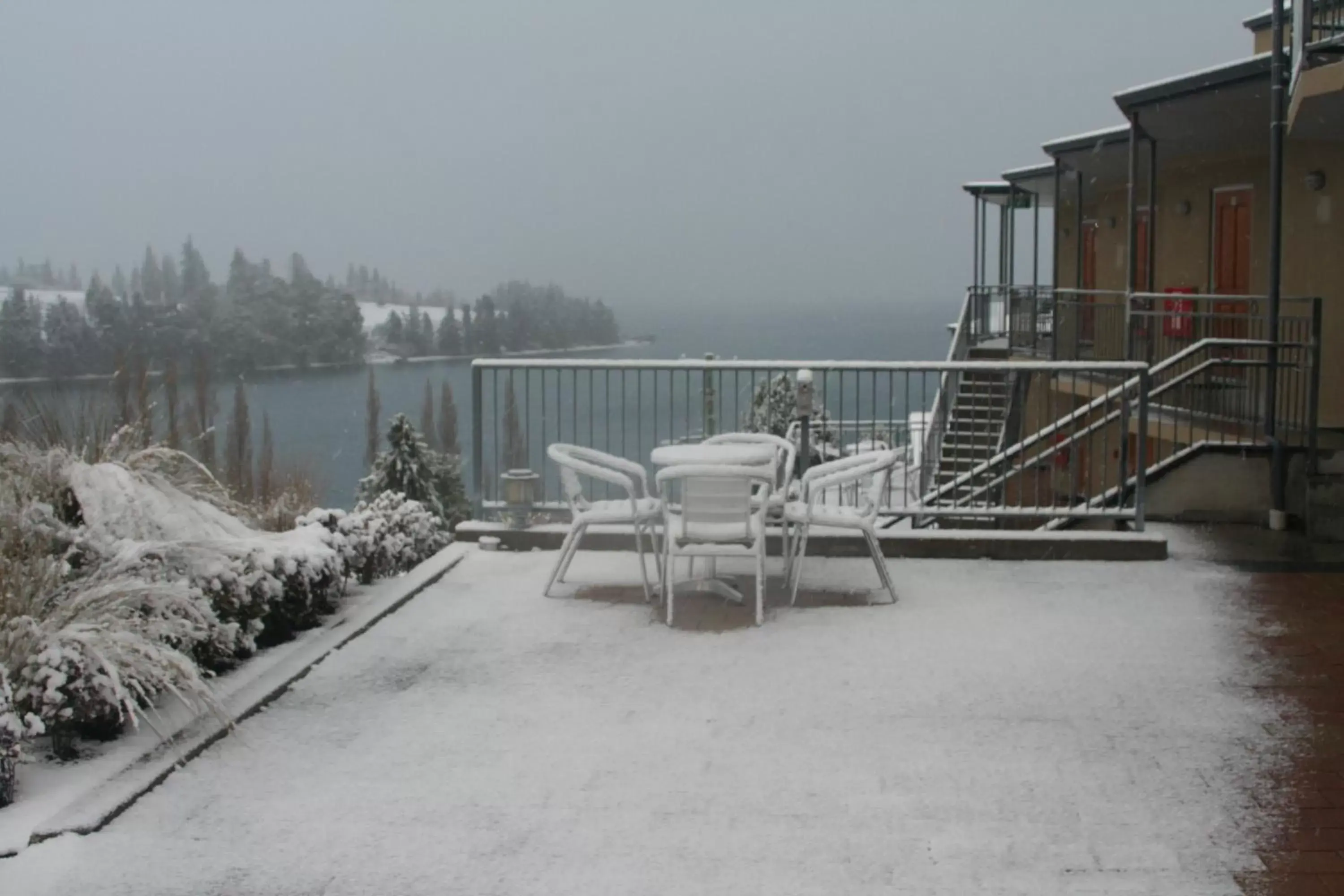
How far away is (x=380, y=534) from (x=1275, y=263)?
694cm

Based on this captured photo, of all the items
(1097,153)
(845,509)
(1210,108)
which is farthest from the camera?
(1097,153)

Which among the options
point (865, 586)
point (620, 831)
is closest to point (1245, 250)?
point (865, 586)

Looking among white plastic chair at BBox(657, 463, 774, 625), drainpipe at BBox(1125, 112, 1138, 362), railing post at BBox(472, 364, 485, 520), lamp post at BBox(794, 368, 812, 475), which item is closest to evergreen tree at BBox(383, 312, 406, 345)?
drainpipe at BBox(1125, 112, 1138, 362)

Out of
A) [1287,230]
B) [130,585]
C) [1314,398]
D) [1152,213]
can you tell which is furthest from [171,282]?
[130,585]

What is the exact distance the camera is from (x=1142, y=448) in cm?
770

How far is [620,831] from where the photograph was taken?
381 centimetres

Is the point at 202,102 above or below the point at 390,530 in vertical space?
above

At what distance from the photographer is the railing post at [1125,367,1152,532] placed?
→ 25.1 feet

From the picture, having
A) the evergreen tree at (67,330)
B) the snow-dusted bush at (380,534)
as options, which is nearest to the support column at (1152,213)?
the snow-dusted bush at (380,534)

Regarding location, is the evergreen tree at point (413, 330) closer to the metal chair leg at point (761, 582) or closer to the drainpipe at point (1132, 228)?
the drainpipe at point (1132, 228)

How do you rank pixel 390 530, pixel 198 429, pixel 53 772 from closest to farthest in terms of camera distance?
pixel 53 772, pixel 390 530, pixel 198 429

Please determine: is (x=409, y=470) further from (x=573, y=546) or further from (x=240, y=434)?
(x=240, y=434)

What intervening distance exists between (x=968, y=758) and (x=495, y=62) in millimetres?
164949

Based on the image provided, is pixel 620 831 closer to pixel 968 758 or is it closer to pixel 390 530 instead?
pixel 968 758
